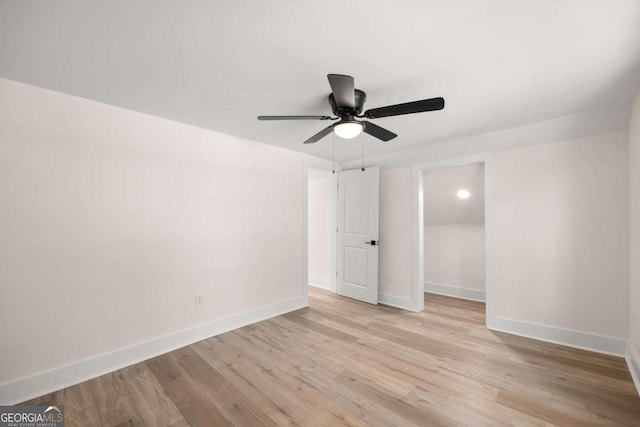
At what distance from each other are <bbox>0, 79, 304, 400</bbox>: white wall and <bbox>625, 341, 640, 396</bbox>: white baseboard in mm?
3463

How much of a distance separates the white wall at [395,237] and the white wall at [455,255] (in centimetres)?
126

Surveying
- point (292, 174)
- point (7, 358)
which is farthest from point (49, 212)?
point (292, 174)

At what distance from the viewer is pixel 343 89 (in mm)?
1650

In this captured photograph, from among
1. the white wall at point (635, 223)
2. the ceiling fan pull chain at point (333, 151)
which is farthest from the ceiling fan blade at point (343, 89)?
the white wall at point (635, 223)

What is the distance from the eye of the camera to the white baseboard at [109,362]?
1.89 m

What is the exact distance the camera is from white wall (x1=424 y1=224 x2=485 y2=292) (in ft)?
14.6

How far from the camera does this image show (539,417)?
5.61 ft

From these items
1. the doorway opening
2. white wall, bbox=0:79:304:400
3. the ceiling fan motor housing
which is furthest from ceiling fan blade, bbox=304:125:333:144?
the doorway opening

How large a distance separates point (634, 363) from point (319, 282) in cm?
396

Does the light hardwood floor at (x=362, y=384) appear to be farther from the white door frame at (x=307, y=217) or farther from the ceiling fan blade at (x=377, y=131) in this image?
the ceiling fan blade at (x=377, y=131)

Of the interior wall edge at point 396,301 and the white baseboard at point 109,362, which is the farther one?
the interior wall edge at point 396,301

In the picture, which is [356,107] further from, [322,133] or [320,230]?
[320,230]

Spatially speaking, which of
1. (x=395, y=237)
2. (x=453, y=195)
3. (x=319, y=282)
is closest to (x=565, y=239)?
(x=453, y=195)

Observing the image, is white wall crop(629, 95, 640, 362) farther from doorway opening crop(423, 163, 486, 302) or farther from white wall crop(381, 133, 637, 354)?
doorway opening crop(423, 163, 486, 302)
